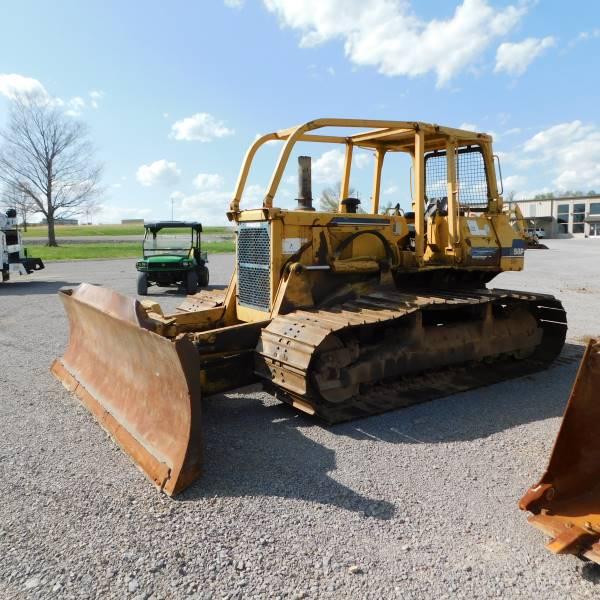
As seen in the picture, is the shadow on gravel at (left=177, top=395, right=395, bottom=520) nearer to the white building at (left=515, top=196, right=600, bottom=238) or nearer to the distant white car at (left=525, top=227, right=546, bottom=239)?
the distant white car at (left=525, top=227, right=546, bottom=239)

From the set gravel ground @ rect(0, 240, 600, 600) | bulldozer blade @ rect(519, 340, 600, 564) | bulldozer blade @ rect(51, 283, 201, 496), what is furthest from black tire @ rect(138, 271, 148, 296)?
bulldozer blade @ rect(519, 340, 600, 564)

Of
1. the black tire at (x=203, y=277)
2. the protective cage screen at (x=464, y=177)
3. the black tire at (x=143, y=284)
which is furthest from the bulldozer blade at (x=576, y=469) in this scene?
the black tire at (x=203, y=277)

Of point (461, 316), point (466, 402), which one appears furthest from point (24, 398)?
point (461, 316)

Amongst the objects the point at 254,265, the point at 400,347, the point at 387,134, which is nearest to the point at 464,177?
the point at 387,134

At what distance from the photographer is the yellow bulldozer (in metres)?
4.59

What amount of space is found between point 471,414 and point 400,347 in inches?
37.5

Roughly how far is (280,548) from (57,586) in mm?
1105

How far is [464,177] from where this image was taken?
24.1 feet

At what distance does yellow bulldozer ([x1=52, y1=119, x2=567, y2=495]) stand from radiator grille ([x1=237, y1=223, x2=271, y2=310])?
2 cm

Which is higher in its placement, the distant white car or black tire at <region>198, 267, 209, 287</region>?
the distant white car

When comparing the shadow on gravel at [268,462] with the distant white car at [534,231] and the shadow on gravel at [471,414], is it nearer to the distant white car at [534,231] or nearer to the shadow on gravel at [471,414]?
the shadow on gravel at [471,414]

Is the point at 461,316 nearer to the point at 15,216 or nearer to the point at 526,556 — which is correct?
the point at 526,556

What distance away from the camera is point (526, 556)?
309 cm

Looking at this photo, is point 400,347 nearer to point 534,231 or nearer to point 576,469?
point 576,469
